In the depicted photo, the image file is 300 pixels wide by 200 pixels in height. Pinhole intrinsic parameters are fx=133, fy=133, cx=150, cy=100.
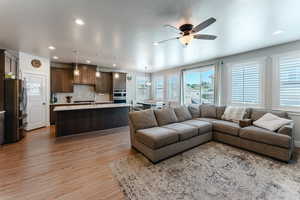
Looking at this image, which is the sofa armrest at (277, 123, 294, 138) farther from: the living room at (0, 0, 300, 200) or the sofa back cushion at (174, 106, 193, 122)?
the sofa back cushion at (174, 106, 193, 122)

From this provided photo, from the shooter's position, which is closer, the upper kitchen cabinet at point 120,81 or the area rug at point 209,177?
the area rug at point 209,177

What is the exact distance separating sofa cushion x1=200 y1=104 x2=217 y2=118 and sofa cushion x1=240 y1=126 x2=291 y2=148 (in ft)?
4.45

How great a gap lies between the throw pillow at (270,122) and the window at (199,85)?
6.62 feet

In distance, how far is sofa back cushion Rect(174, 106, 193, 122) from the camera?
13.6ft

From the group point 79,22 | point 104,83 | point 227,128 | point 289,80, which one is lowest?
point 227,128

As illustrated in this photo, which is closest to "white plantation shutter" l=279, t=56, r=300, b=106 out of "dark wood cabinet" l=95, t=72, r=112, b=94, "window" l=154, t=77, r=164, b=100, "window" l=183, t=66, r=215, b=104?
"window" l=183, t=66, r=215, b=104

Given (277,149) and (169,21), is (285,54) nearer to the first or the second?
(277,149)

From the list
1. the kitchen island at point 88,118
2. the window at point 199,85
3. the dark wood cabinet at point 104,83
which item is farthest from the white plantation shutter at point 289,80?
the dark wood cabinet at point 104,83

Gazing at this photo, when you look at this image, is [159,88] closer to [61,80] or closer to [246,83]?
[246,83]

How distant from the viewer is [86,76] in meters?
6.26

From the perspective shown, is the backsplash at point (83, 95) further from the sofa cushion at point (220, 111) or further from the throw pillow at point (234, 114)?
the throw pillow at point (234, 114)

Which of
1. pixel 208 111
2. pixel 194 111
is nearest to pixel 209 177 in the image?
pixel 194 111

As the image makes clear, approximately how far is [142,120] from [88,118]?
232cm

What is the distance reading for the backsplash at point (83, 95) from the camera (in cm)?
624
